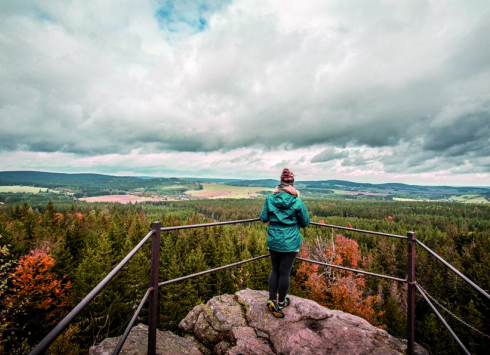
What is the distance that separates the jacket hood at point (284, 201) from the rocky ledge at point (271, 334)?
2214 millimetres

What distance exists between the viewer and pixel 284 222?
4441 millimetres

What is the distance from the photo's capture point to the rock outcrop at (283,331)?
404 centimetres

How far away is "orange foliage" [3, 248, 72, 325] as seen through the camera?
20953mm

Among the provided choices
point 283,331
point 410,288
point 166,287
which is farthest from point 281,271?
point 166,287

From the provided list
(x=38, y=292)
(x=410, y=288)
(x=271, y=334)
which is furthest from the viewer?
(x=38, y=292)

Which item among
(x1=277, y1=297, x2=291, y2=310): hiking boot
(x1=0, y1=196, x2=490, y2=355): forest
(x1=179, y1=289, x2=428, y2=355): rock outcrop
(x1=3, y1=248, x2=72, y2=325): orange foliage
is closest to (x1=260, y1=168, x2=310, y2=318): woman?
(x1=277, y1=297, x2=291, y2=310): hiking boot

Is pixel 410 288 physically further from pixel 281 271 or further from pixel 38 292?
pixel 38 292

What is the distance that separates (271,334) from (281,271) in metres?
1.08

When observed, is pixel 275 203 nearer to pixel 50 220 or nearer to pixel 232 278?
pixel 232 278

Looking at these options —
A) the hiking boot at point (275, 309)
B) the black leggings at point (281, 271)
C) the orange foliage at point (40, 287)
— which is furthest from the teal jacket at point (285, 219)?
the orange foliage at point (40, 287)

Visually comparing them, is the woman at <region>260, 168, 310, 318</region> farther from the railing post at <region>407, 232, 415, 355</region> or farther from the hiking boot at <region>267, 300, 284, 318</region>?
the railing post at <region>407, 232, 415, 355</region>

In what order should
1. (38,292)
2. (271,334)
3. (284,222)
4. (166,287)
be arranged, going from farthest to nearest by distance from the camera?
(166,287) → (38,292) → (284,222) → (271,334)

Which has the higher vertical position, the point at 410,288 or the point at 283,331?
the point at 410,288

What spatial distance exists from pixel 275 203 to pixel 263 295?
104 inches
